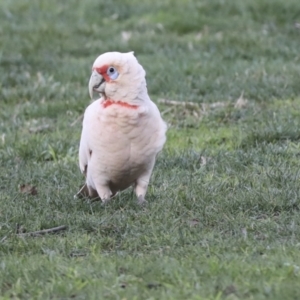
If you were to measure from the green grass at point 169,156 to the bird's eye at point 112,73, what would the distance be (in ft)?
2.68

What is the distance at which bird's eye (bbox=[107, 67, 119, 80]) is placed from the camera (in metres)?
4.94

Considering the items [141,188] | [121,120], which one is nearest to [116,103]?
[121,120]

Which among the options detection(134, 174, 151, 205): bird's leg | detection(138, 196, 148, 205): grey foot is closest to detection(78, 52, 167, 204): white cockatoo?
detection(134, 174, 151, 205): bird's leg

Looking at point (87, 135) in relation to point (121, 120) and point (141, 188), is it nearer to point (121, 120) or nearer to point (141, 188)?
point (121, 120)

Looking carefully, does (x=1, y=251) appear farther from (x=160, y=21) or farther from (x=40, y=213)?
(x=160, y=21)

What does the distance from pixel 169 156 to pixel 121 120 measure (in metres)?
1.84

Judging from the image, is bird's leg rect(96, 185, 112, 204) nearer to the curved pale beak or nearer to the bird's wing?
the bird's wing

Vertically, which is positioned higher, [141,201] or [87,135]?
[87,135]

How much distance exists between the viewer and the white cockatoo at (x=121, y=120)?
4941mm

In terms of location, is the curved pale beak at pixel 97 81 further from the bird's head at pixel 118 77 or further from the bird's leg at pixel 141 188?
the bird's leg at pixel 141 188

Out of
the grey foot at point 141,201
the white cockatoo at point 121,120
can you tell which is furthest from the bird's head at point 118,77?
the grey foot at point 141,201

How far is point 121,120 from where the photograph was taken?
494 cm

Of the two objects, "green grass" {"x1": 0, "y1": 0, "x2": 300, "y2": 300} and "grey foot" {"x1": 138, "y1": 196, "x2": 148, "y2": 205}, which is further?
"grey foot" {"x1": 138, "y1": 196, "x2": 148, "y2": 205}

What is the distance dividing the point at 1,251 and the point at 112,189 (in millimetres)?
1046
